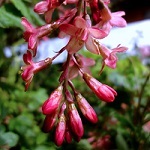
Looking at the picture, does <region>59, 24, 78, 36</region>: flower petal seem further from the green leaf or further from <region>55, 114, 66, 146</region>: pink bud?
the green leaf

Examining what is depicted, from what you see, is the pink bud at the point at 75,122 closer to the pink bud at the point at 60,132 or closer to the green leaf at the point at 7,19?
the pink bud at the point at 60,132

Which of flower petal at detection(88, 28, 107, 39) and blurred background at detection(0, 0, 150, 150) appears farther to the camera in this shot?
blurred background at detection(0, 0, 150, 150)

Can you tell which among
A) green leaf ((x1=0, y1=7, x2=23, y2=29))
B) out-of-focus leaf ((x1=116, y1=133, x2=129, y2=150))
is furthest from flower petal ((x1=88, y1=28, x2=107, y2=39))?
out-of-focus leaf ((x1=116, y1=133, x2=129, y2=150))

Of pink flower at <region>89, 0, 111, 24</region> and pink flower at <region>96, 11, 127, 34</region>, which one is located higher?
pink flower at <region>89, 0, 111, 24</region>

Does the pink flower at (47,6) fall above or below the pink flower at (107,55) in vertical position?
above

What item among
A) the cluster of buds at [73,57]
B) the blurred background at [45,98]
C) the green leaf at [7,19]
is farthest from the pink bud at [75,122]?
the green leaf at [7,19]

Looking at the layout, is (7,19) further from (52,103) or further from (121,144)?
(121,144)
